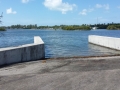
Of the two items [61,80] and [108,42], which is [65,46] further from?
[61,80]

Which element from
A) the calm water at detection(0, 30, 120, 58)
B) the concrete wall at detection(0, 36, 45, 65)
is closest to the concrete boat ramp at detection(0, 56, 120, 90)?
the concrete wall at detection(0, 36, 45, 65)

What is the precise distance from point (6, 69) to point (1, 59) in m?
0.93

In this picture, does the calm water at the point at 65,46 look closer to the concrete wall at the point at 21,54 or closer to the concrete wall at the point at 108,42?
A: the concrete wall at the point at 108,42

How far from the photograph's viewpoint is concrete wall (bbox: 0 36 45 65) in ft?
33.8

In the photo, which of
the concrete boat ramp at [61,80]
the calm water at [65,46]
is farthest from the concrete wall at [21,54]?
the concrete boat ramp at [61,80]

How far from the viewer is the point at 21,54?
38.2 ft

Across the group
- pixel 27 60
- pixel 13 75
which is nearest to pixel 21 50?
pixel 27 60

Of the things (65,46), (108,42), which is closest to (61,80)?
(108,42)

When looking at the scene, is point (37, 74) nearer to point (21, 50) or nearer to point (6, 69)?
point (6, 69)

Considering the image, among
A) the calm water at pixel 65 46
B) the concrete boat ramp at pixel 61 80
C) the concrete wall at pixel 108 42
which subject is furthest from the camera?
the concrete wall at pixel 108 42

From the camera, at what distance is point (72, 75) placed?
787 cm

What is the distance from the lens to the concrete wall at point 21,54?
10289mm

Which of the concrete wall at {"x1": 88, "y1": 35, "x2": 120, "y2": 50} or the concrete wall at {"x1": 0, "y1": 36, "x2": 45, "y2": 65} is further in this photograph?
the concrete wall at {"x1": 88, "y1": 35, "x2": 120, "y2": 50}

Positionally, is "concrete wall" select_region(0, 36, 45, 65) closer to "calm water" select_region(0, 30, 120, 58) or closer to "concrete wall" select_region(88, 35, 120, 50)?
"calm water" select_region(0, 30, 120, 58)
